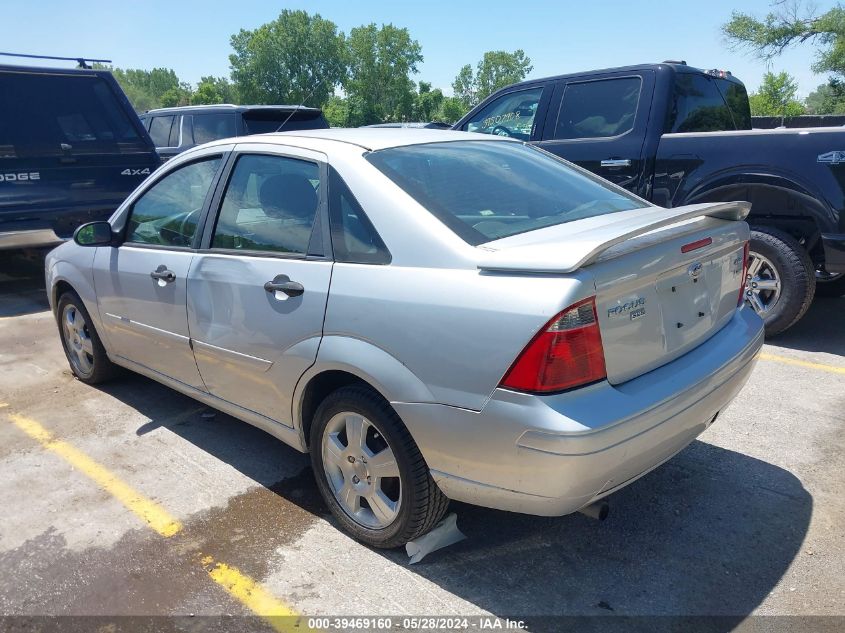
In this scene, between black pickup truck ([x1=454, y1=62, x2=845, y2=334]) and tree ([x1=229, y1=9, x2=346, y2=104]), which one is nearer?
black pickup truck ([x1=454, y1=62, x2=845, y2=334])

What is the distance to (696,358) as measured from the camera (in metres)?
2.67

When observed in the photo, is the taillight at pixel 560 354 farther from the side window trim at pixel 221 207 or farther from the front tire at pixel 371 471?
the side window trim at pixel 221 207

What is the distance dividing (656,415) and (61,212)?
6815mm

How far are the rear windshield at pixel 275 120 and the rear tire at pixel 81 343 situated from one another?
544 cm

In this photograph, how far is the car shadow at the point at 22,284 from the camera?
7.29 metres

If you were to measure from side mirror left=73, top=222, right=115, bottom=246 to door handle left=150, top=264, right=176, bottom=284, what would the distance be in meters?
0.57

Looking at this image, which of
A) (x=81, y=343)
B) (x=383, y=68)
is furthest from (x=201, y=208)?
(x=383, y=68)

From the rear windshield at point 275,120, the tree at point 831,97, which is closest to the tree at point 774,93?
the tree at point 831,97

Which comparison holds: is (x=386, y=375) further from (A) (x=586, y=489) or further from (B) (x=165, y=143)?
(B) (x=165, y=143)

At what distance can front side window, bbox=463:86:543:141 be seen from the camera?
6578 millimetres

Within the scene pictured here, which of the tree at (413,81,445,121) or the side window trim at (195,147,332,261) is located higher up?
the tree at (413,81,445,121)

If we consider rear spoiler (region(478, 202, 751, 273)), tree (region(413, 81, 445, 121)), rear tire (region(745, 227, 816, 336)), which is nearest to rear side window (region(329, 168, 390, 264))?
rear spoiler (region(478, 202, 751, 273))

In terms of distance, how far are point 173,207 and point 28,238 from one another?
413 centimetres

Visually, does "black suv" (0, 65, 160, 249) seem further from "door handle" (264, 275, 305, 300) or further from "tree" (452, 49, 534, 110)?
"tree" (452, 49, 534, 110)
